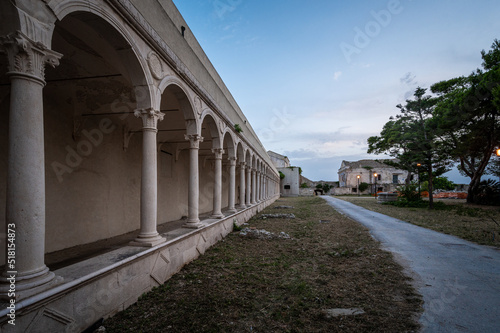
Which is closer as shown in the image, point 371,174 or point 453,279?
point 453,279

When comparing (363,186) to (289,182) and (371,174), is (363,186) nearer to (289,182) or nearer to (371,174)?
(371,174)

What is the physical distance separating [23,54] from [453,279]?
23.4ft

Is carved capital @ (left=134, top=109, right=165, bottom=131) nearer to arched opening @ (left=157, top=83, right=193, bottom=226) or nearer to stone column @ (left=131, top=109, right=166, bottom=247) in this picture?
stone column @ (left=131, top=109, right=166, bottom=247)

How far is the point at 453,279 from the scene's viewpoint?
4641 millimetres

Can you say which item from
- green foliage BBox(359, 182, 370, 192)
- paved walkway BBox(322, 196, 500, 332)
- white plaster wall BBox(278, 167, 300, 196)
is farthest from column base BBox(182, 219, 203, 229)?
green foliage BBox(359, 182, 370, 192)

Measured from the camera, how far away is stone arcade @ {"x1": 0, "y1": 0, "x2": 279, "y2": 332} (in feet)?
8.30

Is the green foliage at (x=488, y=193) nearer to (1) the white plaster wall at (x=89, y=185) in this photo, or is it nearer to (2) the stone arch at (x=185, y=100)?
(2) the stone arch at (x=185, y=100)

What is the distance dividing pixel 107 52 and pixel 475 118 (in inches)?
894

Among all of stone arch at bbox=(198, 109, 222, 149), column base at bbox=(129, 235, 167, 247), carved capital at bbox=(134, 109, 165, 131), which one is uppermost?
stone arch at bbox=(198, 109, 222, 149)

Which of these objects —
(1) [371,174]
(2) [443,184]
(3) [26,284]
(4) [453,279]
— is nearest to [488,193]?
(4) [453,279]

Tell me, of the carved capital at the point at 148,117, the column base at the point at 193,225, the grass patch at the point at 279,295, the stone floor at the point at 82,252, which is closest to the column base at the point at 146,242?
the stone floor at the point at 82,252

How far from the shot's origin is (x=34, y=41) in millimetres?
2559

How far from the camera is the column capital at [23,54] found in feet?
8.09

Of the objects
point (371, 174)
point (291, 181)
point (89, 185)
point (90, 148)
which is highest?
point (371, 174)
